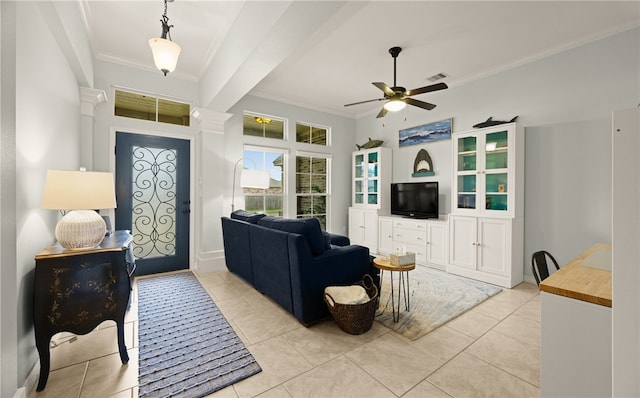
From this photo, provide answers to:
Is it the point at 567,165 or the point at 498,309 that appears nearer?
the point at 498,309

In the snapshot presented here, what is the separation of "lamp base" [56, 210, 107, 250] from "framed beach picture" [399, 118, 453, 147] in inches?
189

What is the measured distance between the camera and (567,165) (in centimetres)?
340

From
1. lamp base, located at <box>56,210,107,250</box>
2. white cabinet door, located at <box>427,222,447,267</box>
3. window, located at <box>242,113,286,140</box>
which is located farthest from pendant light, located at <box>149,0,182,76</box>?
white cabinet door, located at <box>427,222,447,267</box>

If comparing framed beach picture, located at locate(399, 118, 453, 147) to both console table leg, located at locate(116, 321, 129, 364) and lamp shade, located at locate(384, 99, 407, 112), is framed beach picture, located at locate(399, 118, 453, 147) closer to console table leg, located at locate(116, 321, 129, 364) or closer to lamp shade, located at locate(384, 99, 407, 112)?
lamp shade, located at locate(384, 99, 407, 112)

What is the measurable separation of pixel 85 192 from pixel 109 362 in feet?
4.15

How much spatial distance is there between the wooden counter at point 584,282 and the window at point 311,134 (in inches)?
187

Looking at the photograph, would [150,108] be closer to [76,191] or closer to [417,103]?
[76,191]

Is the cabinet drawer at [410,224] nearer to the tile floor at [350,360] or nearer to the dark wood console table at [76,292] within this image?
the tile floor at [350,360]

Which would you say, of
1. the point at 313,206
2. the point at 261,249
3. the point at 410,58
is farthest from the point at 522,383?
the point at 313,206

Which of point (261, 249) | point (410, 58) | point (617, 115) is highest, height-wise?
point (410, 58)

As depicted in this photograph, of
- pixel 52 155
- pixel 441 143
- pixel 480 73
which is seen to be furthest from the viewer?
pixel 441 143

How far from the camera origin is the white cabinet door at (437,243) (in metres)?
4.25

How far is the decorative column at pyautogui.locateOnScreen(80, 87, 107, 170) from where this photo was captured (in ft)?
11.0

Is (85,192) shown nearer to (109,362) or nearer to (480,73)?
(109,362)
